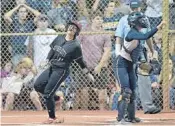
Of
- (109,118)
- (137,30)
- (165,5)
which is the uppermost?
(165,5)

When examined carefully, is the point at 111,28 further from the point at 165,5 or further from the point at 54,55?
the point at 54,55

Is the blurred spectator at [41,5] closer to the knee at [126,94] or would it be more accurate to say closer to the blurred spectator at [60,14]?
the blurred spectator at [60,14]

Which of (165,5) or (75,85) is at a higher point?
(165,5)

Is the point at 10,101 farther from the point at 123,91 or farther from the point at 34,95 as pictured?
the point at 123,91

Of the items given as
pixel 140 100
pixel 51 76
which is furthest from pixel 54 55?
pixel 140 100

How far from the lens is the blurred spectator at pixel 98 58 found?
12.0 metres

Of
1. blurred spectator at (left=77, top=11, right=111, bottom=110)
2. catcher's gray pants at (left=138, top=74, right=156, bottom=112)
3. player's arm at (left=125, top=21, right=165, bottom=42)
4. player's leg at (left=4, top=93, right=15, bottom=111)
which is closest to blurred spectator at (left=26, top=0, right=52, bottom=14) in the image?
blurred spectator at (left=77, top=11, right=111, bottom=110)

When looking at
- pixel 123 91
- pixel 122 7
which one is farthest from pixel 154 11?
pixel 123 91

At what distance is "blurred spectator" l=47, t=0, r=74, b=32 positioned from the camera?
12.6 meters

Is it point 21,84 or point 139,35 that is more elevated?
point 139,35

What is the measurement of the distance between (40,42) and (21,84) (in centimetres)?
102

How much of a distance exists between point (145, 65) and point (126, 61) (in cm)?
117

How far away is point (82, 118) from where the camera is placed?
33.6 feet

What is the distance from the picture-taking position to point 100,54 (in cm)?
1210
